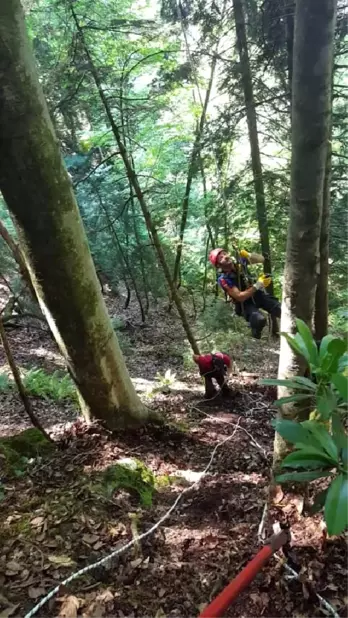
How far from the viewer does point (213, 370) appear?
22.0 ft

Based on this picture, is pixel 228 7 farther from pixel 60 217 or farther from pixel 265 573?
pixel 265 573

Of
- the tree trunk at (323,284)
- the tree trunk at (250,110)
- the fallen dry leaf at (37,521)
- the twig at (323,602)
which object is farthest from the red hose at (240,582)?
the tree trunk at (250,110)

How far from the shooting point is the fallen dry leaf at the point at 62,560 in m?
2.47

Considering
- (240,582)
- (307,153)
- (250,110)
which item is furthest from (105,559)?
(250,110)

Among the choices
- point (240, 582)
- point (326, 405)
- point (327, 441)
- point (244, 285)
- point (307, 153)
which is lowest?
point (240, 582)

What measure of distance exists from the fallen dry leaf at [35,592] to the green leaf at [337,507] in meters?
1.65

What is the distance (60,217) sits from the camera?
309 cm

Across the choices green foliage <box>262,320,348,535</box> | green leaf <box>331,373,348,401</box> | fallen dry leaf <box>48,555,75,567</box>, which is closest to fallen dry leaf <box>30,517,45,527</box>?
fallen dry leaf <box>48,555,75,567</box>

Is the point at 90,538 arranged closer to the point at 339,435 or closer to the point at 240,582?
the point at 240,582

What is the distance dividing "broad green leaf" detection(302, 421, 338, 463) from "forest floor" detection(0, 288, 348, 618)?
1144mm

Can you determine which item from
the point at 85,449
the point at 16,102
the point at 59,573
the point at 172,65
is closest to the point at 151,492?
the point at 85,449

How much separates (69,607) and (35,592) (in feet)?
0.72

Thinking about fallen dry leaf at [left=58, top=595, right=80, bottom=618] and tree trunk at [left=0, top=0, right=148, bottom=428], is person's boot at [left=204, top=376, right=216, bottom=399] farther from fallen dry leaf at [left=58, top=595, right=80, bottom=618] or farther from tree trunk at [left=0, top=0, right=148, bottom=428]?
fallen dry leaf at [left=58, top=595, right=80, bottom=618]

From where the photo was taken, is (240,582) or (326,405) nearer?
(326,405)
